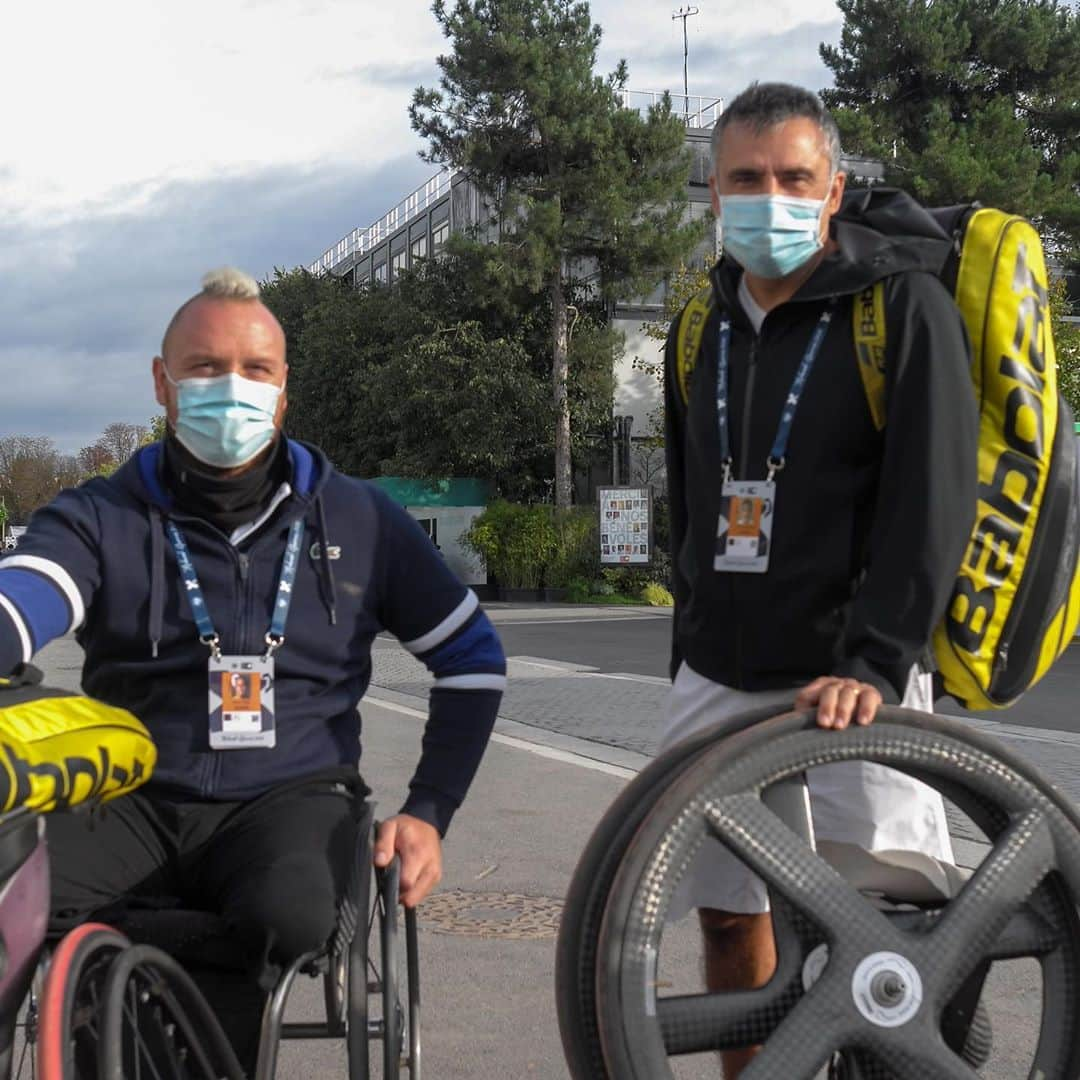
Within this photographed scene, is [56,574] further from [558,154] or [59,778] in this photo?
[558,154]

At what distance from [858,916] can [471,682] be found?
3.75ft

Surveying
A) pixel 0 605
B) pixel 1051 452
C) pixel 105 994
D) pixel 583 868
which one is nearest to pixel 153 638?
pixel 0 605

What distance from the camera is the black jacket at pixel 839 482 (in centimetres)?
248

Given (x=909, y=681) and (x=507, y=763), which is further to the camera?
(x=507, y=763)

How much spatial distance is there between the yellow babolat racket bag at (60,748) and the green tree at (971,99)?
37654mm

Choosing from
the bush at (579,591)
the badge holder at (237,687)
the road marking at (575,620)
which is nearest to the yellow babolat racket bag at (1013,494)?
the badge holder at (237,687)

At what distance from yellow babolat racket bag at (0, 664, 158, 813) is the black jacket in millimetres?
1027

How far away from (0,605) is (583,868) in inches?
44.1

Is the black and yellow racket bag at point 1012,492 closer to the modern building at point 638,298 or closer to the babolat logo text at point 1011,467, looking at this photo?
the babolat logo text at point 1011,467

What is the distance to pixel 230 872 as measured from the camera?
2684 mm

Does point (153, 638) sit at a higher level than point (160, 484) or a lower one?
lower

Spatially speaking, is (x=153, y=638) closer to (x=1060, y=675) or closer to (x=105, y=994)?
(x=105, y=994)

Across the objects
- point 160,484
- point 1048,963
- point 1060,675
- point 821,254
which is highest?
point 821,254

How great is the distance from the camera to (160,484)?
9.95ft
